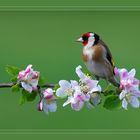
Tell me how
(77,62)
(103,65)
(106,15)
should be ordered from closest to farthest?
(103,65) < (77,62) < (106,15)

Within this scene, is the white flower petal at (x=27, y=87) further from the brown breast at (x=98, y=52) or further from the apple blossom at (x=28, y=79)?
the brown breast at (x=98, y=52)

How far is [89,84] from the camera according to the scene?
3.86ft

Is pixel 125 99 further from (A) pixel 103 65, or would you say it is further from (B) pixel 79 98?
(A) pixel 103 65

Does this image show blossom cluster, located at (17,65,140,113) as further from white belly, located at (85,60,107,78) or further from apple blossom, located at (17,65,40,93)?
white belly, located at (85,60,107,78)

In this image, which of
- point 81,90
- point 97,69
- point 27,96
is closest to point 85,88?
point 81,90

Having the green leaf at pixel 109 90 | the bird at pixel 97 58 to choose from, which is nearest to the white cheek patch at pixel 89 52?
the bird at pixel 97 58

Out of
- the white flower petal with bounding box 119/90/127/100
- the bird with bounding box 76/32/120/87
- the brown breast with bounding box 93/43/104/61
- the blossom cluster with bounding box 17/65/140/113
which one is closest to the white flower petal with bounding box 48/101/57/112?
the blossom cluster with bounding box 17/65/140/113

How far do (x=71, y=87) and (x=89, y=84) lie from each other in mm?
32

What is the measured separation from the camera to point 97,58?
179 centimetres

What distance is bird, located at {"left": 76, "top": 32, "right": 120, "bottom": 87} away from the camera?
163 centimetres

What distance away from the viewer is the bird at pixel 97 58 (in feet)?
5.36

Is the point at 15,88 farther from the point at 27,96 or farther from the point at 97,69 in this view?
the point at 97,69

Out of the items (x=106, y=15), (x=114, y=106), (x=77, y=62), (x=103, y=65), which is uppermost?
(x=106, y=15)

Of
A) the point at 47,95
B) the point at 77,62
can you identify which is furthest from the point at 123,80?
the point at 77,62
